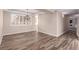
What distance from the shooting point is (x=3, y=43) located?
2.26 metres

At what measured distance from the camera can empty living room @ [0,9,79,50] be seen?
2.25m

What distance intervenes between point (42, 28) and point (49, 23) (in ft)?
0.57

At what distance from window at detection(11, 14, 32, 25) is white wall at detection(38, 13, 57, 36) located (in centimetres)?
22

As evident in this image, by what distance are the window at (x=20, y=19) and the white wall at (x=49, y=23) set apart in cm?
22

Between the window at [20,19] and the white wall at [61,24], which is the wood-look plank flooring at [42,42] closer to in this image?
the white wall at [61,24]

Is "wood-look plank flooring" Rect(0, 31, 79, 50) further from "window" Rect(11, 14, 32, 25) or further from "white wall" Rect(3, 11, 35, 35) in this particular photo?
"window" Rect(11, 14, 32, 25)

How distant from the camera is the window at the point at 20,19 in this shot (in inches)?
88.5

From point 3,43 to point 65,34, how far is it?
4.08ft

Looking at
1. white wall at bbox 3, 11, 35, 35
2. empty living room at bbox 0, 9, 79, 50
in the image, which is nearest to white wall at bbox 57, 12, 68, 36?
empty living room at bbox 0, 9, 79, 50

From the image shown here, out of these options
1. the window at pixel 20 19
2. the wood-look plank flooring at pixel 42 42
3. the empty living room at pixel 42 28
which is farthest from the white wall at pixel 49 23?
the window at pixel 20 19

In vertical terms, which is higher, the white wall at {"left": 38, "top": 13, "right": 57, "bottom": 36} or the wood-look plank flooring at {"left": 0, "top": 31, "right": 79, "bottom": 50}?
the white wall at {"left": 38, "top": 13, "right": 57, "bottom": 36}

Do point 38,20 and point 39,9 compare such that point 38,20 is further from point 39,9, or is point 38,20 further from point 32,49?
point 32,49
